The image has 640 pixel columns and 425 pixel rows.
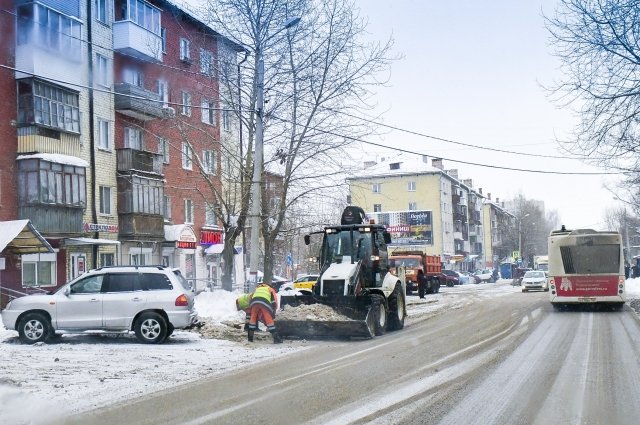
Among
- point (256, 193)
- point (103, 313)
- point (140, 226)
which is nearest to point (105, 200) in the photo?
point (140, 226)

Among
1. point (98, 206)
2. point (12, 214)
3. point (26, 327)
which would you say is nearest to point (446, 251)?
point (98, 206)

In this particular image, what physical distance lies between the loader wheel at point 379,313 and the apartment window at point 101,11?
1870 centimetres

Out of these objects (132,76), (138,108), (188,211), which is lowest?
(188,211)

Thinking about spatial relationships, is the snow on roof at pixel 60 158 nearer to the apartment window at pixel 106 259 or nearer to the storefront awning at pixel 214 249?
the apartment window at pixel 106 259

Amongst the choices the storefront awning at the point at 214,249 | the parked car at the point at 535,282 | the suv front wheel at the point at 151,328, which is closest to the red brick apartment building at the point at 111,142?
the storefront awning at the point at 214,249

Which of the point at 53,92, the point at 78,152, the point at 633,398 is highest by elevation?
the point at 53,92

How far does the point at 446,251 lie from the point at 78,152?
58560mm

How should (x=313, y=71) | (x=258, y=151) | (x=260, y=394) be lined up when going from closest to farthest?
(x=260, y=394) → (x=258, y=151) → (x=313, y=71)

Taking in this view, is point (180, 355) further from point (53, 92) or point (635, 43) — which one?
point (53, 92)

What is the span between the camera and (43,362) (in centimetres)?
1195

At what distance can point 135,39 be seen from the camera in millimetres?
25859

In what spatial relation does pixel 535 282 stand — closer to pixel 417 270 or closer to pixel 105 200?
pixel 417 270

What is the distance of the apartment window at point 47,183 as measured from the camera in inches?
990

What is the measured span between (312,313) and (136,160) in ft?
60.7
